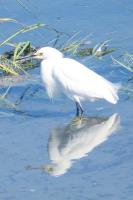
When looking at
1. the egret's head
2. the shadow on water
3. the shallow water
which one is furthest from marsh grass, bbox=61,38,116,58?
the shadow on water

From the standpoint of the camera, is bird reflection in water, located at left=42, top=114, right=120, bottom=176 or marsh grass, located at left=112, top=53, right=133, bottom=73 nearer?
bird reflection in water, located at left=42, top=114, right=120, bottom=176

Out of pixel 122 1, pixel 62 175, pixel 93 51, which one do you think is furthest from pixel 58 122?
pixel 122 1

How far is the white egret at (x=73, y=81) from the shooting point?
8.20m

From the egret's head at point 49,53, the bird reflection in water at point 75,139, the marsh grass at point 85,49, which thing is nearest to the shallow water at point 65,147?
the bird reflection in water at point 75,139

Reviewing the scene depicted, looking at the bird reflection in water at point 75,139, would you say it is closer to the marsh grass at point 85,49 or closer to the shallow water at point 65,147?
the shallow water at point 65,147

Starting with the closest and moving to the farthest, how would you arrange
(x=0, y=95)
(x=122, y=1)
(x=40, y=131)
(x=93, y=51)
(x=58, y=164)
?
1. (x=58, y=164)
2. (x=40, y=131)
3. (x=0, y=95)
4. (x=93, y=51)
5. (x=122, y=1)

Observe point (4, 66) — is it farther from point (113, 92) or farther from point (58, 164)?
point (58, 164)

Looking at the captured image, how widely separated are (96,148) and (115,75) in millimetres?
2231

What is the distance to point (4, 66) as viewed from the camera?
919 centimetres

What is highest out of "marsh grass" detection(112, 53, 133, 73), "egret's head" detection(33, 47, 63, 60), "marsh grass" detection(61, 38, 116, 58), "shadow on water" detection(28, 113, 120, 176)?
"egret's head" detection(33, 47, 63, 60)

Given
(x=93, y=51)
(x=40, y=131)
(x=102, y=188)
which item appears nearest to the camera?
(x=102, y=188)

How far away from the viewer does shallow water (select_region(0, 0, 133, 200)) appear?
6.32m

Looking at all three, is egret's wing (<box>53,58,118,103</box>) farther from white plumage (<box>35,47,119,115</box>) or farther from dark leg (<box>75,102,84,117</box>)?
dark leg (<box>75,102,84,117</box>)

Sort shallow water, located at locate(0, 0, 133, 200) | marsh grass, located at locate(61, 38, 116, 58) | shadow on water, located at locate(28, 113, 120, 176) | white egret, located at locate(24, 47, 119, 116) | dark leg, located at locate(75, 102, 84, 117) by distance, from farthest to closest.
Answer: marsh grass, located at locate(61, 38, 116, 58), white egret, located at locate(24, 47, 119, 116), dark leg, located at locate(75, 102, 84, 117), shadow on water, located at locate(28, 113, 120, 176), shallow water, located at locate(0, 0, 133, 200)
